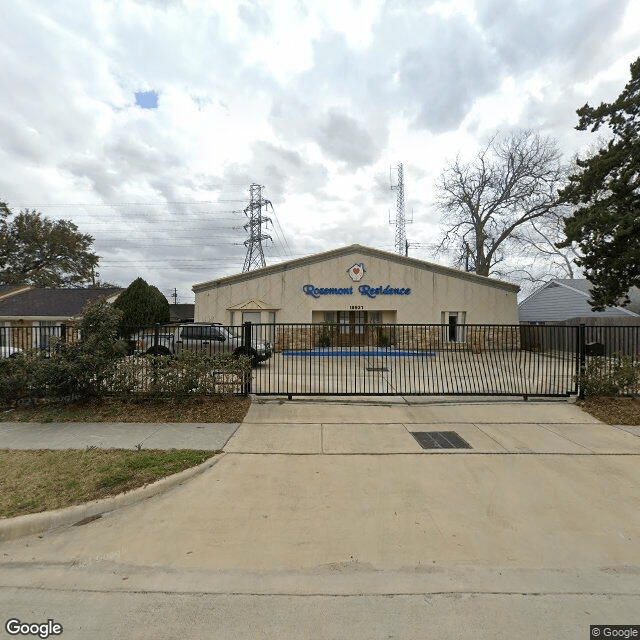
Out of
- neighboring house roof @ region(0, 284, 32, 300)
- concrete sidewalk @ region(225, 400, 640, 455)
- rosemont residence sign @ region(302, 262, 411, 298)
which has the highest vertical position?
neighboring house roof @ region(0, 284, 32, 300)

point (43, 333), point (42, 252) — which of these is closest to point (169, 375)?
point (43, 333)

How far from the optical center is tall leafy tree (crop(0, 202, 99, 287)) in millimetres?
38000

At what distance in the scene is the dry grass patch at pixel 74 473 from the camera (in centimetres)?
373

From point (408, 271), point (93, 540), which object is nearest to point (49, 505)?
point (93, 540)

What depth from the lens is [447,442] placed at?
5691mm

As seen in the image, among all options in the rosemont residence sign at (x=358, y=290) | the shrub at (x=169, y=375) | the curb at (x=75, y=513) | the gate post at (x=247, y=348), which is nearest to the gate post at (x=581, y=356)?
the gate post at (x=247, y=348)

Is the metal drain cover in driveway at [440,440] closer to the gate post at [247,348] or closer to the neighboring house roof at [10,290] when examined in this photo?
the gate post at [247,348]

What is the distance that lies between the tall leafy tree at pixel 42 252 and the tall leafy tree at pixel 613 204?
46460mm

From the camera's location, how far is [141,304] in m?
24.8

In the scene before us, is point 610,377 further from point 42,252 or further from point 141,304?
point 42,252

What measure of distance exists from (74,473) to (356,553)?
138 inches

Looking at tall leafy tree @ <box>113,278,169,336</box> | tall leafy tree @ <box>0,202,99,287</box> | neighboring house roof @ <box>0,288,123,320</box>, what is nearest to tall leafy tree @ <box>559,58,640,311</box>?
tall leafy tree @ <box>113,278,169,336</box>

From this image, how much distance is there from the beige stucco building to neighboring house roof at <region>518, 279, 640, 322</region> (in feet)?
20.7

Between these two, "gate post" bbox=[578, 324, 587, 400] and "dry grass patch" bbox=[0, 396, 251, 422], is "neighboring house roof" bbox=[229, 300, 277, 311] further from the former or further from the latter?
"gate post" bbox=[578, 324, 587, 400]
